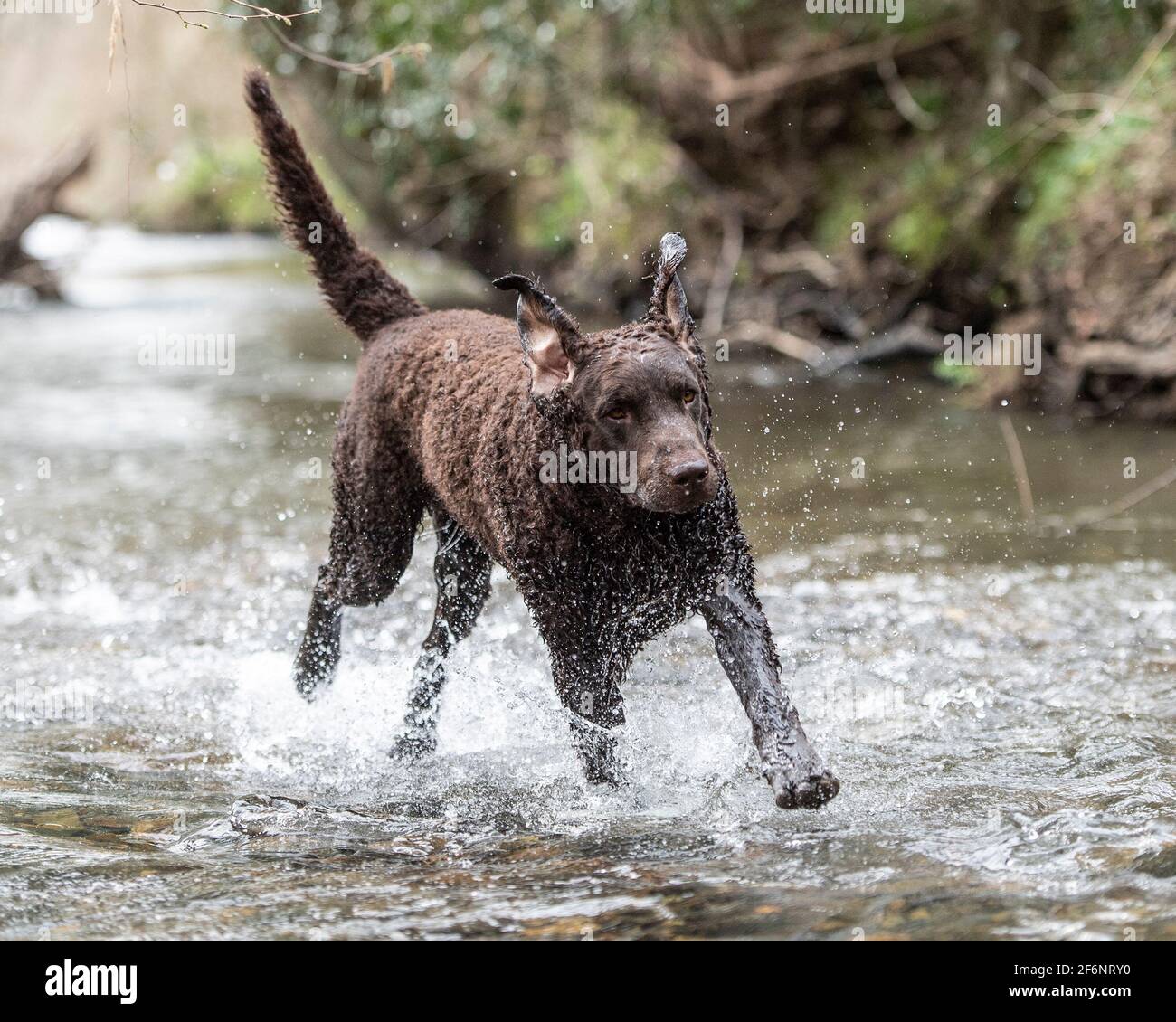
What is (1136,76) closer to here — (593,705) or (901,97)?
(901,97)

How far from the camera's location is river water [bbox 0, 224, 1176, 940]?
11.7 ft

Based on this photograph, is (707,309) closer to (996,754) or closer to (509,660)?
(509,660)

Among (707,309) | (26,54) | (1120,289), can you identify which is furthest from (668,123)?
(26,54)

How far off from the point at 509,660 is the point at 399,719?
649mm

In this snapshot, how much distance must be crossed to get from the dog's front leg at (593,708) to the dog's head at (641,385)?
62 cm

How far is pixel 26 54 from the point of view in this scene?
2648 cm

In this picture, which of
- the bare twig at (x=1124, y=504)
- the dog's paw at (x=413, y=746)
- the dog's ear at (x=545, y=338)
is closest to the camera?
the dog's ear at (x=545, y=338)

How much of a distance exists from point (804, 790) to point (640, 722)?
1.14 m

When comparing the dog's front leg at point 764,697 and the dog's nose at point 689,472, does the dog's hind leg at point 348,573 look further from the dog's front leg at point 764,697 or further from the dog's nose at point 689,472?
the dog's nose at point 689,472

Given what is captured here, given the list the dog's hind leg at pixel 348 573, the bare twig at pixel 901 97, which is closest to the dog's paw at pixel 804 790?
the dog's hind leg at pixel 348 573

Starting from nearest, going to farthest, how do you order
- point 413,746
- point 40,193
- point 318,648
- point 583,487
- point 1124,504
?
1. point 583,487
2. point 413,746
3. point 318,648
4. point 1124,504
5. point 40,193

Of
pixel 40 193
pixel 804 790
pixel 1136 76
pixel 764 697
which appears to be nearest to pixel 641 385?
pixel 764 697

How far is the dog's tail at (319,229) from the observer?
540cm

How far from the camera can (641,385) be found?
12.7ft
